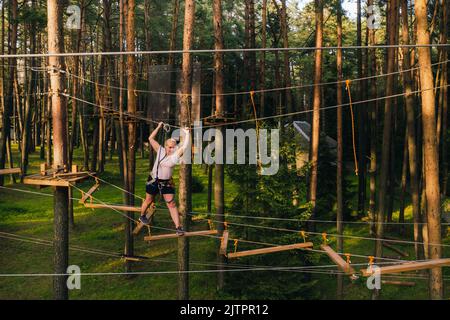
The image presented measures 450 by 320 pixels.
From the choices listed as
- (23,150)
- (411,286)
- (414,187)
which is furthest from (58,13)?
(23,150)

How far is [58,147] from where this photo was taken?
9.12 metres

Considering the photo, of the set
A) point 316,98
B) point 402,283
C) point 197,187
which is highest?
point 316,98

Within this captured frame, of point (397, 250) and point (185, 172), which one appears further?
point (397, 250)

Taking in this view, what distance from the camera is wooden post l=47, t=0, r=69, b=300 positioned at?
8906mm

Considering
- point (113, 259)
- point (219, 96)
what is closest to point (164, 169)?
point (219, 96)

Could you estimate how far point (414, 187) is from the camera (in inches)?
587

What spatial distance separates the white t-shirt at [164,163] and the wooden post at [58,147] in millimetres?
2234

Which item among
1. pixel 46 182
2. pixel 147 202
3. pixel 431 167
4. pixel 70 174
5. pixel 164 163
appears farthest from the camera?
pixel 431 167

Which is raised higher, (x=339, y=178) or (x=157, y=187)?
(x=157, y=187)

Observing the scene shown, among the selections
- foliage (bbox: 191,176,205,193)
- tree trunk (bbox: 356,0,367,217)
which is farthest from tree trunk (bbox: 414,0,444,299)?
foliage (bbox: 191,176,205,193)

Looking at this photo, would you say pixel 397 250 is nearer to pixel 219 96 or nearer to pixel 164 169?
pixel 219 96

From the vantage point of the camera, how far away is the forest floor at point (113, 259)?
15469mm

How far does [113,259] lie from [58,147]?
9.79 metres

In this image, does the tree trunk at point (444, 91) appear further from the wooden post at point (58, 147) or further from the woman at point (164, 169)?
the wooden post at point (58, 147)
